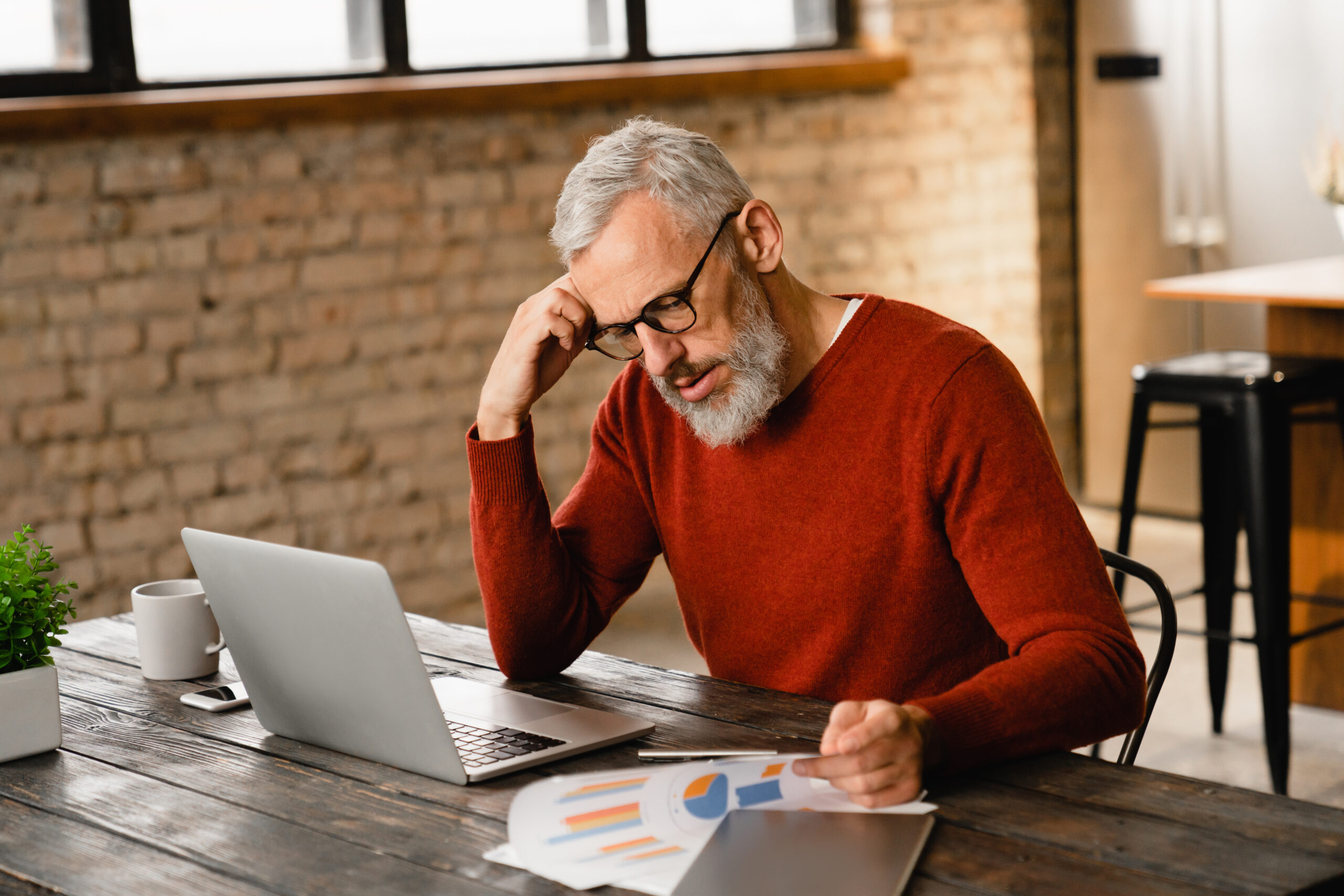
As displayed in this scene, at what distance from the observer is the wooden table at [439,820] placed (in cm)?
118

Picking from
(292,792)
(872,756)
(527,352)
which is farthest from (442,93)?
(872,756)

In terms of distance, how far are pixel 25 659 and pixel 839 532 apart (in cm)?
86

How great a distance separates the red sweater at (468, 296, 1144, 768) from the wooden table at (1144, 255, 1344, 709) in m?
1.92

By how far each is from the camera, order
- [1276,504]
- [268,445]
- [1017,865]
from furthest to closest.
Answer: [268,445] → [1276,504] → [1017,865]

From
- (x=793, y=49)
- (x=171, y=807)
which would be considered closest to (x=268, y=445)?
Answer: (x=793, y=49)

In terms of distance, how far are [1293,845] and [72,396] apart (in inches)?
127

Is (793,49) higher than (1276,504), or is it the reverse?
(793,49)

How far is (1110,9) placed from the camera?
5234 mm

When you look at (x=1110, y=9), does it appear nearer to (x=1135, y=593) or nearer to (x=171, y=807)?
(x=1135, y=593)

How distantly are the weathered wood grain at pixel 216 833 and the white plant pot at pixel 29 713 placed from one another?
0.01 meters

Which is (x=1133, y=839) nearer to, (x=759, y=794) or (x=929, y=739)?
(x=929, y=739)

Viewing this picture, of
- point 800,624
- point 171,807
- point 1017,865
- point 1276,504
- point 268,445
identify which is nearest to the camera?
point 1017,865

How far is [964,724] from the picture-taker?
135 centimetres

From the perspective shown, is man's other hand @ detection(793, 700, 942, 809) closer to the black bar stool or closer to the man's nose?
the man's nose
